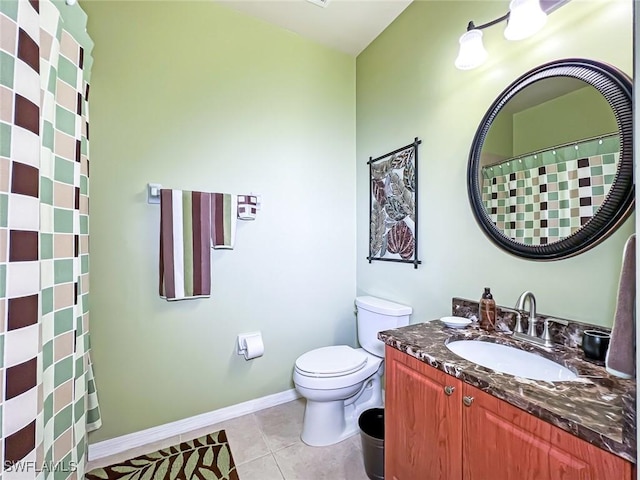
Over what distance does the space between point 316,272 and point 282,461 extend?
1169 mm

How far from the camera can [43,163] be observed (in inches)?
32.5

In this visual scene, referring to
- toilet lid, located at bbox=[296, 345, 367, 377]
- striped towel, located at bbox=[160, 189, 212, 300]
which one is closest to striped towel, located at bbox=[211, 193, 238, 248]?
striped towel, located at bbox=[160, 189, 212, 300]

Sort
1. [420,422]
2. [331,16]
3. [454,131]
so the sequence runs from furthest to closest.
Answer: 1. [331,16]
2. [454,131]
3. [420,422]

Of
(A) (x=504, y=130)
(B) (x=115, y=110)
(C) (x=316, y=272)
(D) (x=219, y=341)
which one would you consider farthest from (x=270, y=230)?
(A) (x=504, y=130)

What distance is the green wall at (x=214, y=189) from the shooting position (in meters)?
1.62

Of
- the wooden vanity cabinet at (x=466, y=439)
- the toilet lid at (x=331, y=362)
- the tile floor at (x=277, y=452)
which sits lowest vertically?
the tile floor at (x=277, y=452)

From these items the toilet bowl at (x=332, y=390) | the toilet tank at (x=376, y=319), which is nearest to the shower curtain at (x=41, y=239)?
the toilet bowl at (x=332, y=390)

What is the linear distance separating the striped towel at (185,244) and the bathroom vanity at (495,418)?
112 centimetres

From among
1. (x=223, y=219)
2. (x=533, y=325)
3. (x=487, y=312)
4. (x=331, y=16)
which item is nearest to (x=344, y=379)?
(x=487, y=312)

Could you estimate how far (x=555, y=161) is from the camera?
1164 mm

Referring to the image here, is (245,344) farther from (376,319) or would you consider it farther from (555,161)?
(555,161)

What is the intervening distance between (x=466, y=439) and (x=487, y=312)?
573 mm

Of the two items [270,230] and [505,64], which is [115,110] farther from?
[505,64]

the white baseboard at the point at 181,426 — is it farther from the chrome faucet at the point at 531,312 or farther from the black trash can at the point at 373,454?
the chrome faucet at the point at 531,312
